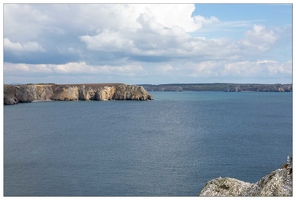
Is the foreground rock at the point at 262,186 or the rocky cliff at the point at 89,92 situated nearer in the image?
the foreground rock at the point at 262,186

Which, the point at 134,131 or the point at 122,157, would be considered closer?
the point at 122,157

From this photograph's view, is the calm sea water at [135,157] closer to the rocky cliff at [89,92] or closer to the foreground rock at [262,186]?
the foreground rock at [262,186]

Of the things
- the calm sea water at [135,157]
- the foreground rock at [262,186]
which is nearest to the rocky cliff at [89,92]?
the calm sea water at [135,157]

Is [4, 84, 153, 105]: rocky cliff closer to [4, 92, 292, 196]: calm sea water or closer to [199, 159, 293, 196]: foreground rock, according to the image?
[4, 92, 292, 196]: calm sea water

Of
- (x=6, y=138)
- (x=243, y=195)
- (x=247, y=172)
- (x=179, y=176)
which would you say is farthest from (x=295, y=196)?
(x=6, y=138)

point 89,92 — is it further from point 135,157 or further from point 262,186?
point 262,186

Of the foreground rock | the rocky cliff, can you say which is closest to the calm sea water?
the foreground rock

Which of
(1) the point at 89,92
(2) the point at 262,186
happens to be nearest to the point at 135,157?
(2) the point at 262,186

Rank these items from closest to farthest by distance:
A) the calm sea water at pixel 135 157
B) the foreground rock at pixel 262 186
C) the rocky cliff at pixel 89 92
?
the foreground rock at pixel 262 186 < the calm sea water at pixel 135 157 < the rocky cliff at pixel 89 92

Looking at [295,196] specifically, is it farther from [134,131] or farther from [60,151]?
[134,131]
